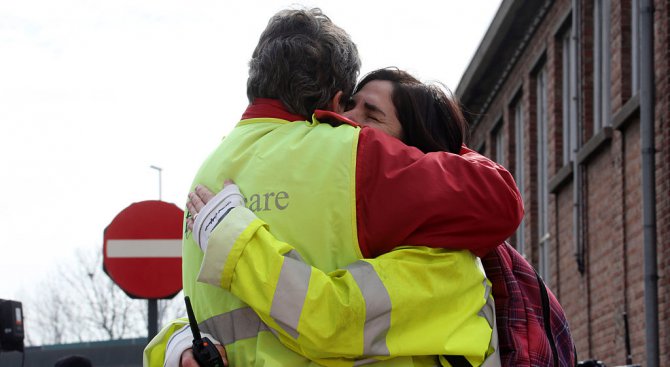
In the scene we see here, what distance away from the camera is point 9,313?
1148 cm

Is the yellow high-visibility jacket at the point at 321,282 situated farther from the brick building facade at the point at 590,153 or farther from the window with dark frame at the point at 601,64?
the window with dark frame at the point at 601,64

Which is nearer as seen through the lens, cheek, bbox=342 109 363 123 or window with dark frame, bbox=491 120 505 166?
cheek, bbox=342 109 363 123

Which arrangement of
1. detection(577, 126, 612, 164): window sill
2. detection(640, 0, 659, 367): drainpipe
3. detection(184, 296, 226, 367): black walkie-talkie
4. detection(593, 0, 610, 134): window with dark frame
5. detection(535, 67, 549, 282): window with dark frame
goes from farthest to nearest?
detection(535, 67, 549, 282): window with dark frame, detection(593, 0, 610, 134): window with dark frame, detection(577, 126, 612, 164): window sill, detection(640, 0, 659, 367): drainpipe, detection(184, 296, 226, 367): black walkie-talkie

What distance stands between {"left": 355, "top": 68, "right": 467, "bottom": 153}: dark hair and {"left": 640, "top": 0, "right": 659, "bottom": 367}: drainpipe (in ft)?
30.5

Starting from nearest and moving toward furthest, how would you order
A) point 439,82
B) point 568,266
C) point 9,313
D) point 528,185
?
1. point 439,82
2. point 9,313
3. point 568,266
4. point 528,185

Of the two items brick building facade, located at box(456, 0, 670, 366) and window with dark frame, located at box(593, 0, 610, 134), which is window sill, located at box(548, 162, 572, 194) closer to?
brick building facade, located at box(456, 0, 670, 366)

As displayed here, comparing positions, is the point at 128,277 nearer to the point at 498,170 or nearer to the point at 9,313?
the point at 9,313

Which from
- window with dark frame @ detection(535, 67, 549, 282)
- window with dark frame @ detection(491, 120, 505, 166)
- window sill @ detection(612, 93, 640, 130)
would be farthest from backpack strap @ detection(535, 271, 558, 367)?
window with dark frame @ detection(491, 120, 505, 166)

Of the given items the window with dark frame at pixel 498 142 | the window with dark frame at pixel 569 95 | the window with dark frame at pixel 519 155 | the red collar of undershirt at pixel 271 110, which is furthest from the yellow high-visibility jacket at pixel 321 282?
the window with dark frame at pixel 498 142

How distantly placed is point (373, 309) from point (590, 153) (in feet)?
42.5

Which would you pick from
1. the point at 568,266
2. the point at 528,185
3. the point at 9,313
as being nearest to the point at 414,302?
the point at 9,313

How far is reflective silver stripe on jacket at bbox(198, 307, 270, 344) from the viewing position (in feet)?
11.8

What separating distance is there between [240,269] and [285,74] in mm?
600

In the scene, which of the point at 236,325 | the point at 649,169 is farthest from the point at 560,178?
the point at 236,325
